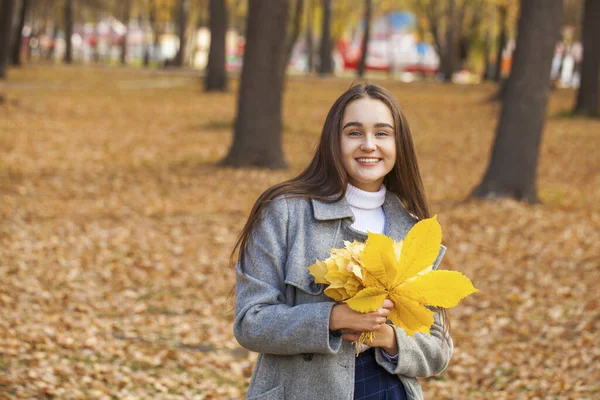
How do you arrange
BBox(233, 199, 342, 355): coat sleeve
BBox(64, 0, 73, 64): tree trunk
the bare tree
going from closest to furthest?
1. BBox(233, 199, 342, 355): coat sleeve
2. the bare tree
3. BBox(64, 0, 73, 64): tree trunk

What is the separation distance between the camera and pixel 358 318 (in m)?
2.62

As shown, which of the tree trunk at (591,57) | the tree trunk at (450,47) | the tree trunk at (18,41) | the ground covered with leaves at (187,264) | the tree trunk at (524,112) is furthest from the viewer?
the tree trunk at (450,47)

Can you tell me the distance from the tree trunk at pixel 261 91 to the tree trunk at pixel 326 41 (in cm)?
2499

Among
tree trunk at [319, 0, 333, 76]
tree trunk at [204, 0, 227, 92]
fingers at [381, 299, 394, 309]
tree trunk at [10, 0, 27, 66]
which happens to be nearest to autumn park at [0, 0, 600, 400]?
fingers at [381, 299, 394, 309]

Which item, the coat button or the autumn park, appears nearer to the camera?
the coat button

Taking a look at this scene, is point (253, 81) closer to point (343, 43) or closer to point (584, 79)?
point (584, 79)

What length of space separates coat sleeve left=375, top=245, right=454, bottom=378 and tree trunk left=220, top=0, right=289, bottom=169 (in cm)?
1092

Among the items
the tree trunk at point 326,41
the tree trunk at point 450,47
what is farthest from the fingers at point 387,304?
the tree trunk at point 450,47

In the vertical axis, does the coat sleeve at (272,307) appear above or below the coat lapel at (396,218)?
below

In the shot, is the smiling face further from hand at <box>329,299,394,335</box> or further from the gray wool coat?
hand at <box>329,299,394,335</box>

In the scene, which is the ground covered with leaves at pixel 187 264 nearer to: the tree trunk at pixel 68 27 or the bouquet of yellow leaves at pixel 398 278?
the bouquet of yellow leaves at pixel 398 278

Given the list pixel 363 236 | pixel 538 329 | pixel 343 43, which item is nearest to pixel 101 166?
pixel 538 329

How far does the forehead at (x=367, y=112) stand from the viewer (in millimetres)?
2896

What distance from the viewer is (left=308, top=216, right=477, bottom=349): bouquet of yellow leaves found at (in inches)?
101
